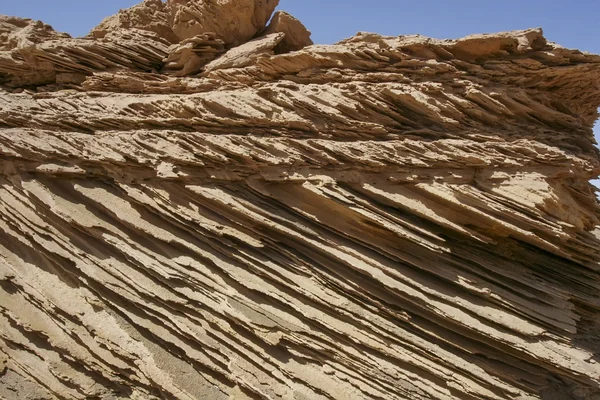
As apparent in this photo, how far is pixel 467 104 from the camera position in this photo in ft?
29.1

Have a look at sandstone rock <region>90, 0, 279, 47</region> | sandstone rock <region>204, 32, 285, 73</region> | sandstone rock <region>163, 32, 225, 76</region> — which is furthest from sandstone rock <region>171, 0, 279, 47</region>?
sandstone rock <region>204, 32, 285, 73</region>

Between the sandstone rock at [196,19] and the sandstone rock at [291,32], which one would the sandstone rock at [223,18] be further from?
the sandstone rock at [291,32]

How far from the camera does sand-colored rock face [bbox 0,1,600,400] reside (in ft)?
26.2

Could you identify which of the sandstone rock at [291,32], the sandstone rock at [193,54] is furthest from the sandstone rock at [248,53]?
the sandstone rock at [193,54]

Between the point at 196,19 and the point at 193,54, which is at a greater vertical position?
the point at 196,19

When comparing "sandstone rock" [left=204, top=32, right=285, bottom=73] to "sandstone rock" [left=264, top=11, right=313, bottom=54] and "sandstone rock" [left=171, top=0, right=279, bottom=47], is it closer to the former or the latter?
"sandstone rock" [left=264, top=11, right=313, bottom=54]

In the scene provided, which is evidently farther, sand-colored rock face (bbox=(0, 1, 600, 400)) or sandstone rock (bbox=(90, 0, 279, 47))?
sandstone rock (bbox=(90, 0, 279, 47))

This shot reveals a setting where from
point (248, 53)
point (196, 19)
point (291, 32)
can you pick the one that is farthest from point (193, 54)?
point (291, 32)

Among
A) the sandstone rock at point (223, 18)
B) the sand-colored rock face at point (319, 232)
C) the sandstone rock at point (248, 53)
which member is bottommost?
the sand-colored rock face at point (319, 232)

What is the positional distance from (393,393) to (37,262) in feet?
24.8

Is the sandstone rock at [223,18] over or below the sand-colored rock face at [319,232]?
over

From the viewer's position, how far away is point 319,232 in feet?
28.6

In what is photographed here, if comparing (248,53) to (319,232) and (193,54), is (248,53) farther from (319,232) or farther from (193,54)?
(319,232)

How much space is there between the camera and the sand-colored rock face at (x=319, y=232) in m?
7.98
